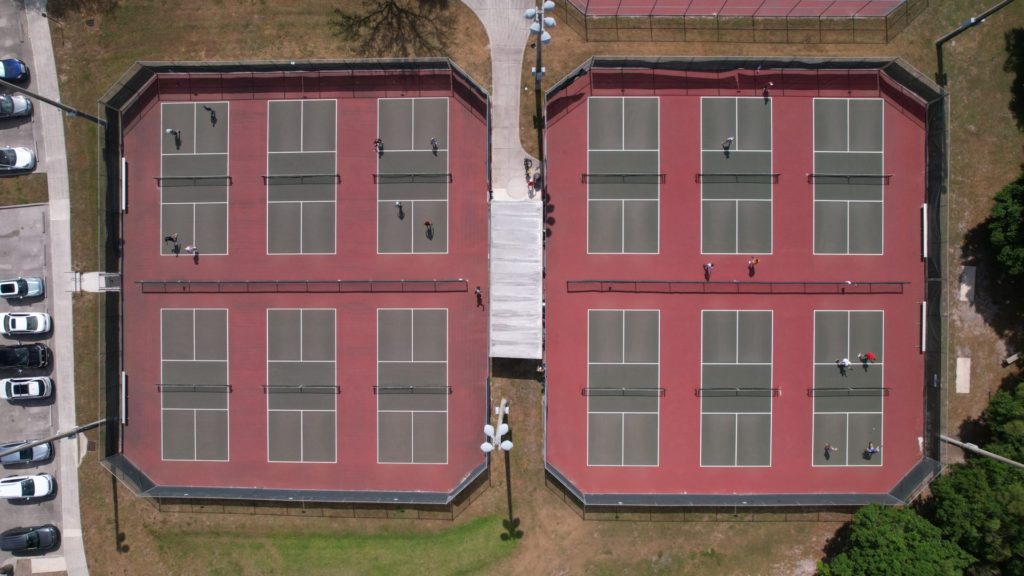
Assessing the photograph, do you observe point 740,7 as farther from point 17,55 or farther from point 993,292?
point 17,55

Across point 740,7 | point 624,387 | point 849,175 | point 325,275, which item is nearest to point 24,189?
point 325,275

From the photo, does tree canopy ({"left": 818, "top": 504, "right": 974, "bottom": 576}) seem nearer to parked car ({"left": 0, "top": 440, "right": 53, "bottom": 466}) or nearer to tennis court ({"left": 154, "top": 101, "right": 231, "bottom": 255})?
tennis court ({"left": 154, "top": 101, "right": 231, "bottom": 255})

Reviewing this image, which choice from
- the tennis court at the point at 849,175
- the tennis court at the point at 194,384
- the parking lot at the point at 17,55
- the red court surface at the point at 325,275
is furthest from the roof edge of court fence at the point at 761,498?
the parking lot at the point at 17,55

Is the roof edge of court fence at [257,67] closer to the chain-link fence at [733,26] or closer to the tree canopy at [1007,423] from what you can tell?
the chain-link fence at [733,26]

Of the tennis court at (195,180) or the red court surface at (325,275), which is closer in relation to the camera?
the red court surface at (325,275)

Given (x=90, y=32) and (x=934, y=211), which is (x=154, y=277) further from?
(x=934, y=211)

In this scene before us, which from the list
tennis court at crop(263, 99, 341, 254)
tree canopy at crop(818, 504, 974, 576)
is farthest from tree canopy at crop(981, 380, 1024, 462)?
tennis court at crop(263, 99, 341, 254)

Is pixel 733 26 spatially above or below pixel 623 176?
above
